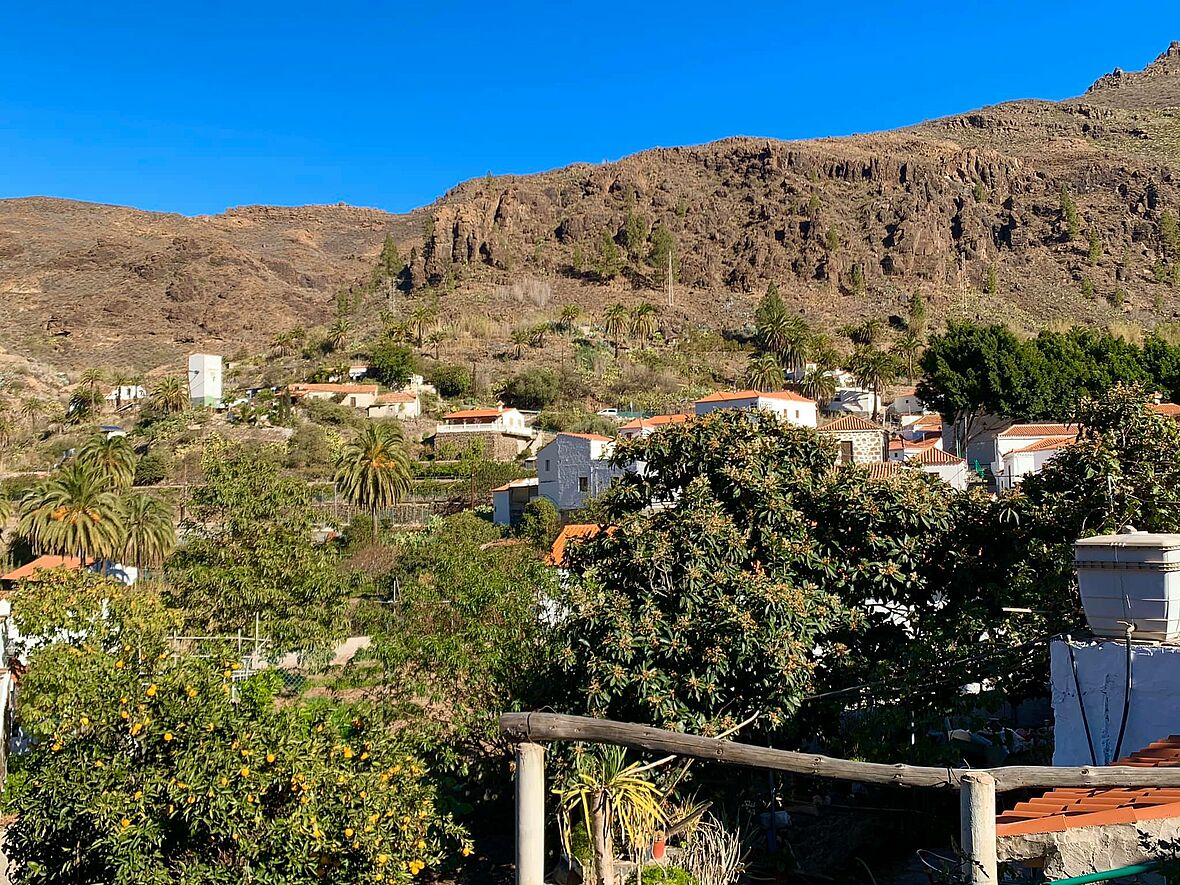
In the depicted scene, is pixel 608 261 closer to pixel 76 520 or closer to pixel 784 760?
pixel 76 520

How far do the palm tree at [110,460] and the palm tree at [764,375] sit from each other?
127 ft

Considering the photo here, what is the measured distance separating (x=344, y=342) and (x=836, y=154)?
63742 mm

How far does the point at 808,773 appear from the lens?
636 cm

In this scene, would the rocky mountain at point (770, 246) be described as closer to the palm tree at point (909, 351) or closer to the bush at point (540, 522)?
the palm tree at point (909, 351)

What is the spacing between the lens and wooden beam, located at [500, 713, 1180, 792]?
5.58 meters

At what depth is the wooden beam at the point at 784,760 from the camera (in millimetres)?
5582

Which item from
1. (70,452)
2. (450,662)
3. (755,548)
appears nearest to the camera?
(755,548)

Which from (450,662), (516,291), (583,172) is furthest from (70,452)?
(583,172)

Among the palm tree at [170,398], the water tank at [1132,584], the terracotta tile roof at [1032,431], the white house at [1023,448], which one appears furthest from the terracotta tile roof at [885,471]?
the palm tree at [170,398]

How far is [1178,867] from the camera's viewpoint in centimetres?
461

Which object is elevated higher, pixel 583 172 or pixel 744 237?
pixel 583 172

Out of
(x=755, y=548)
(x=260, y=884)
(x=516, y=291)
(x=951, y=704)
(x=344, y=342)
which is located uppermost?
(x=516, y=291)

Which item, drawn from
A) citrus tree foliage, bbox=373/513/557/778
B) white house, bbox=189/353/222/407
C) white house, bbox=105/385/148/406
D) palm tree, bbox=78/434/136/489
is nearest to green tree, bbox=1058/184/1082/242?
white house, bbox=189/353/222/407

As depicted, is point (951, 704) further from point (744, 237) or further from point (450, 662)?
point (744, 237)
